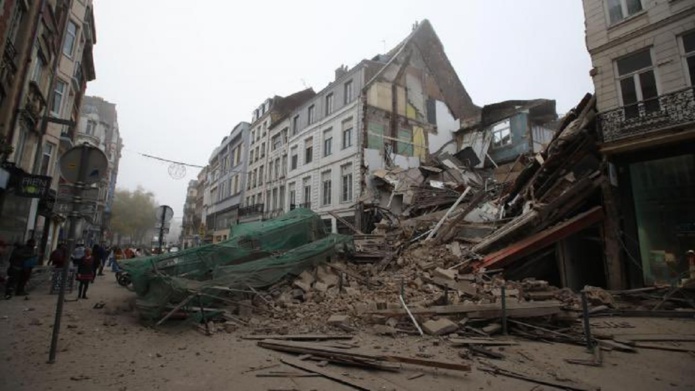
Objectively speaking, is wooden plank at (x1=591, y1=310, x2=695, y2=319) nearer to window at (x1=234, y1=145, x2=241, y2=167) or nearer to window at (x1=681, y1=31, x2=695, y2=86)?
window at (x1=681, y1=31, x2=695, y2=86)

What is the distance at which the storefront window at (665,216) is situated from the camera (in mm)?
10203

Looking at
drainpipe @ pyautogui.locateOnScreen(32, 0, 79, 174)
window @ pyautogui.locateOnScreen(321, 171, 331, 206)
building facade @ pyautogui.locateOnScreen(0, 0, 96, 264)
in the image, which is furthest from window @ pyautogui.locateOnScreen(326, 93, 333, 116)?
drainpipe @ pyautogui.locateOnScreen(32, 0, 79, 174)

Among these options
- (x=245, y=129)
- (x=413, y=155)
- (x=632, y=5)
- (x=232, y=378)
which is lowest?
(x=232, y=378)

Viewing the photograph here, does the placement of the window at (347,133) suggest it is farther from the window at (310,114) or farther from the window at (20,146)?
the window at (20,146)

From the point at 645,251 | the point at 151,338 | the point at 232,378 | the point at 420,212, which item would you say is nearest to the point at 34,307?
the point at 151,338

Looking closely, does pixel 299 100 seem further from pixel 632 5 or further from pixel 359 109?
pixel 632 5

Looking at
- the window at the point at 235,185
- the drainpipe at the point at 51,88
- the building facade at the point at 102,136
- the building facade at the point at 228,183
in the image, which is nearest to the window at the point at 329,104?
the building facade at the point at 228,183

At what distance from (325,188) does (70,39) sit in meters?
16.9

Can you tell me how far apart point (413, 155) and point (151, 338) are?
2029 cm

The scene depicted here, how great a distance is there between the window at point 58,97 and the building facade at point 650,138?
24294 millimetres

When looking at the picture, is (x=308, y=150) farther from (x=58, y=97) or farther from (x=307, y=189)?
(x=58, y=97)

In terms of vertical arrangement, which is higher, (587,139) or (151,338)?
(587,139)

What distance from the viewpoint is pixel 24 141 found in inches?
550

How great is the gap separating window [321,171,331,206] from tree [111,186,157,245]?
5004 cm
